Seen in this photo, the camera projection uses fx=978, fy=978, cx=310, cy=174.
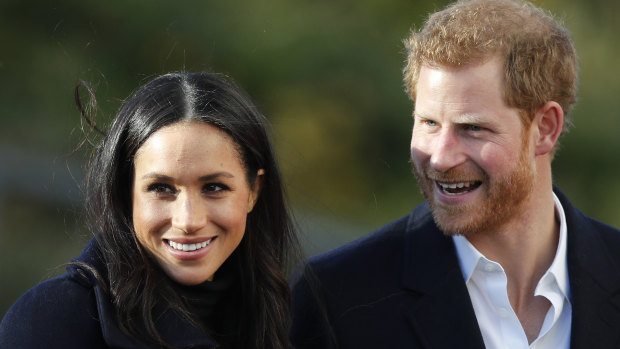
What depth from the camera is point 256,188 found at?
3184 mm

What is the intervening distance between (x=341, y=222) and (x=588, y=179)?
2.38 meters

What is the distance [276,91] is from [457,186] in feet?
15.2

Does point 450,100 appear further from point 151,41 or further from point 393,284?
point 151,41

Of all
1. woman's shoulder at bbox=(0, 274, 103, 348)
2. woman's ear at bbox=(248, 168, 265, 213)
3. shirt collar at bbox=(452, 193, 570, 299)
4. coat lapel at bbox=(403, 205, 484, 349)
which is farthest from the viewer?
shirt collar at bbox=(452, 193, 570, 299)

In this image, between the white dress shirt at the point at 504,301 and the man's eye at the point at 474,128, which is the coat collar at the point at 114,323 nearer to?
the white dress shirt at the point at 504,301

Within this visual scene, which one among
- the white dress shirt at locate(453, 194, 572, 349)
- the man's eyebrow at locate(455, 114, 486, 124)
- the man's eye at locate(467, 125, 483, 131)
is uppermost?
the man's eyebrow at locate(455, 114, 486, 124)

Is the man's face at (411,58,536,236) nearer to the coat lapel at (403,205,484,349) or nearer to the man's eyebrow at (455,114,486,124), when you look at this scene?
the man's eyebrow at (455,114,486,124)

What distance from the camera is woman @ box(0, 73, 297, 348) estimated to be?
279 cm

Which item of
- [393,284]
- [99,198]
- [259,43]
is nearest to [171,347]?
[99,198]

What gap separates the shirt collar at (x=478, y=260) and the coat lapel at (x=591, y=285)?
0.03 meters

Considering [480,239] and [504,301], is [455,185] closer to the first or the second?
[480,239]

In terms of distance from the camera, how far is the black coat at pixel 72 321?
8.84 feet

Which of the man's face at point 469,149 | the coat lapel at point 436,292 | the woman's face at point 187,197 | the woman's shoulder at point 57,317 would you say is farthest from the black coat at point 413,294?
the woman's shoulder at point 57,317

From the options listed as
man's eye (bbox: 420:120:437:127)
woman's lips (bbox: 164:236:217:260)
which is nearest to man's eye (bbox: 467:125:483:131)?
man's eye (bbox: 420:120:437:127)
